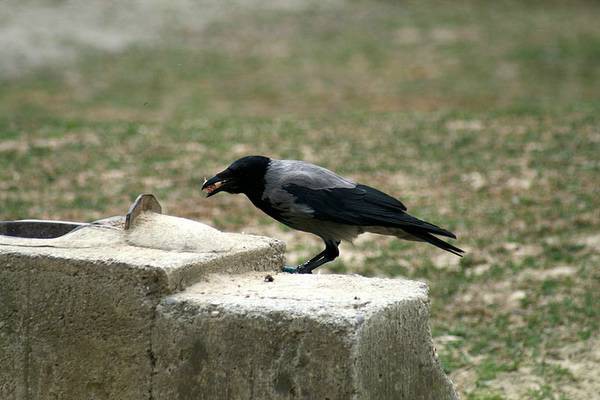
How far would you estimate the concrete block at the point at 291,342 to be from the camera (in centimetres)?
365

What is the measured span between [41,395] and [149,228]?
0.88 meters

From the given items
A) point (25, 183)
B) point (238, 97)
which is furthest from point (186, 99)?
point (25, 183)

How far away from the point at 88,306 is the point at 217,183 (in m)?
1.07

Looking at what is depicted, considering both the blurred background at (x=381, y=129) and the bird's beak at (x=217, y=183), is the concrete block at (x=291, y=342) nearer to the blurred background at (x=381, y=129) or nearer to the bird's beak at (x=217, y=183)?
the bird's beak at (x=217, y=183)

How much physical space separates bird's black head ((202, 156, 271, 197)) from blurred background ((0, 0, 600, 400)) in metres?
2.09

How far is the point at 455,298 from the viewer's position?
25.4ft

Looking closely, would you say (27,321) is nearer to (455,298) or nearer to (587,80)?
(455,298)

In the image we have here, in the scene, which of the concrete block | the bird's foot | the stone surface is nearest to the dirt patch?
the bird's foot

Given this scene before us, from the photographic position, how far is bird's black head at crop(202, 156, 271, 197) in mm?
4793

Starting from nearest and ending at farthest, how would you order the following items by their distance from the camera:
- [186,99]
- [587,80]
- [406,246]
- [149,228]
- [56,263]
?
1. [56,263]
2. [149,228]
3. [406,246]
4. [186,99]
5. [587,80]

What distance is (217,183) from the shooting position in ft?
16.1

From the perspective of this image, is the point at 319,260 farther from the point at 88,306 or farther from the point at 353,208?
the point at 88,306

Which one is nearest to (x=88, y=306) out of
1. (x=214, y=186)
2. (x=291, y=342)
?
(x=291, y=342)

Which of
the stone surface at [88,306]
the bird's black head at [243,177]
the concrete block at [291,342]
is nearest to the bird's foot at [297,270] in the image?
the bird's black head at [243,177]
